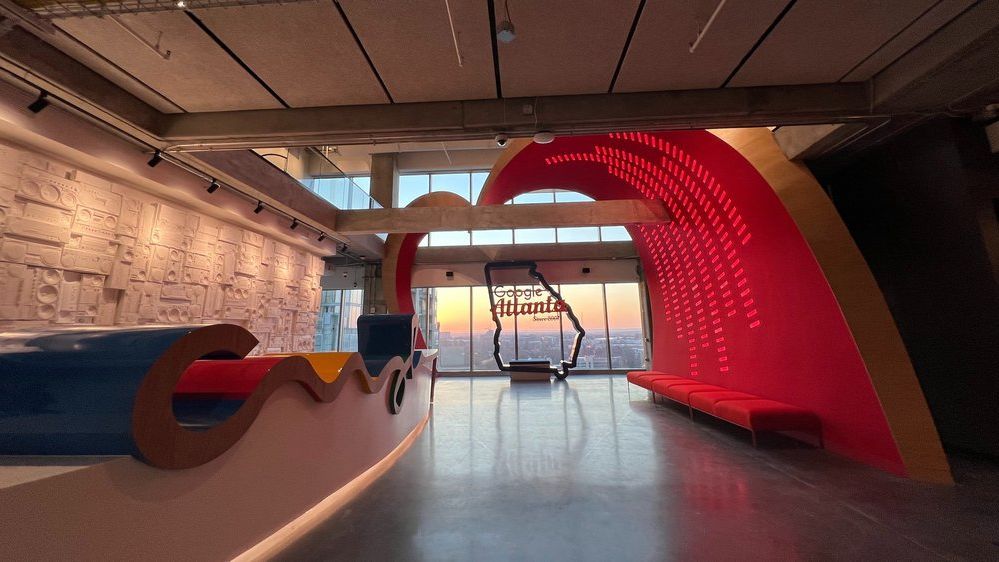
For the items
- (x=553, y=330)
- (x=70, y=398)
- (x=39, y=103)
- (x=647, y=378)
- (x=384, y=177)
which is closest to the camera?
(x=70, y=398)

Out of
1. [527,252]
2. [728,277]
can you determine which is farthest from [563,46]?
[527,252]

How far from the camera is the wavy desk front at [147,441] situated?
127 cm

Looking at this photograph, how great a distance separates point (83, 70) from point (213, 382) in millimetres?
3316

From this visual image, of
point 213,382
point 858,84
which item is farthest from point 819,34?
point 213,382

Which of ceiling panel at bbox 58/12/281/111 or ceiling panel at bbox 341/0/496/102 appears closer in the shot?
ceiling panel at bbox 341/0/496/102

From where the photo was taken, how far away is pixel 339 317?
40.6 feet

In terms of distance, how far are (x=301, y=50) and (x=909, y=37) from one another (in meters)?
4.73

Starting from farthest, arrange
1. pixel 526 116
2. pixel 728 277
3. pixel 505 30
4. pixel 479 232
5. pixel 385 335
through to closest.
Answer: pixel 479 232, pixel 728 277, pixel 385 335, pixel 526 116, pixel 505 30

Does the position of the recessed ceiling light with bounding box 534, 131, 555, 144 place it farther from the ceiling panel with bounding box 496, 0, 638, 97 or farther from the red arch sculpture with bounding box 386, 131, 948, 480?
the red arch sculpture with bounding box 386, 131, 948, 480

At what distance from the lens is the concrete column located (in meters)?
12.2

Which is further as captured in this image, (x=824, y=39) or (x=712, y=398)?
(x=712, y=398)

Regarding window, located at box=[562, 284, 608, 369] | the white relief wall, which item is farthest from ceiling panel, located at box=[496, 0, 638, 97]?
window, located at box=[562, 284, 608, 369]

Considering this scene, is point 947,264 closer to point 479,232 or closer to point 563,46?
point 563,46

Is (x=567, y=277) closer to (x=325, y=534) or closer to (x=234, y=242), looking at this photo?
(x=234, y=242)
